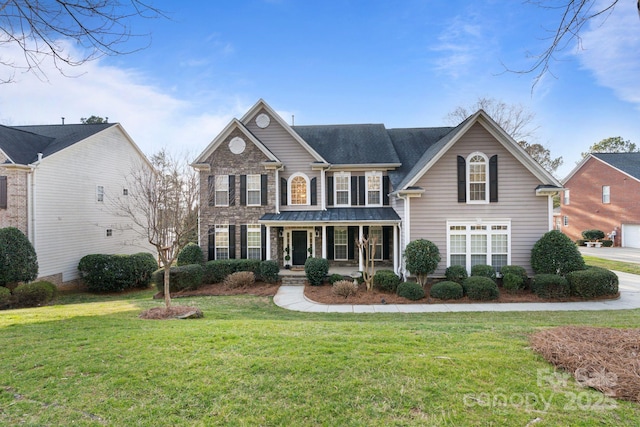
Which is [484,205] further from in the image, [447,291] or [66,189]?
[66,189]

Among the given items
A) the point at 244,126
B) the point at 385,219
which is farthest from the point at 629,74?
the point at 244,126

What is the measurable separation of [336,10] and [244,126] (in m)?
7.21

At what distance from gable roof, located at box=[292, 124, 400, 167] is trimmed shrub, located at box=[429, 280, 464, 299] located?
7.02m

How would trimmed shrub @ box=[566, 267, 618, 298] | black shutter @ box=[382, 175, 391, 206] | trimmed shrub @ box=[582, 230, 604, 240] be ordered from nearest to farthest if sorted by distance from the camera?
1. trimmed shrub @ box=[566, 267, 618, 298]
2. black shutter @ box=[382, 175, 391, 206]
3. trimmed shrub @ box=[582, 230, 604, 240]

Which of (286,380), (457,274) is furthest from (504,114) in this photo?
(286,380)

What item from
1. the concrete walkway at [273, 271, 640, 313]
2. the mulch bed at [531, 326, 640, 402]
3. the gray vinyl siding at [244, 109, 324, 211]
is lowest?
the concrete walkway at [273, 271, 640, 313]

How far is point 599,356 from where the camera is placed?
4.09m

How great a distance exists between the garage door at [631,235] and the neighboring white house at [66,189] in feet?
130

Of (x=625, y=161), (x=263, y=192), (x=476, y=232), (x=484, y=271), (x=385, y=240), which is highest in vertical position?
(x=625, y=161)

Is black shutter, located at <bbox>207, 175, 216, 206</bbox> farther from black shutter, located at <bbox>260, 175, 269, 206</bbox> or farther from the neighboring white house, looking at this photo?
the neighboring white house

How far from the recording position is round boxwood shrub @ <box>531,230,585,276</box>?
11.4 m

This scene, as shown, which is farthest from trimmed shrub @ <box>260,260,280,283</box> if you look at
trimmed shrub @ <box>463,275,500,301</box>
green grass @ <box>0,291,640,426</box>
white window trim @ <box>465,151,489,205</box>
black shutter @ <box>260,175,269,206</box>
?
white window trim @ <box>465,151,489,205</box>

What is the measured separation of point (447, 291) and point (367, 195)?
6.79 meters

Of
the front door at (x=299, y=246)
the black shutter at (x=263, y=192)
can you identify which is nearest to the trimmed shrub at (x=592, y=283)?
the front door at (x=299, y=246)
